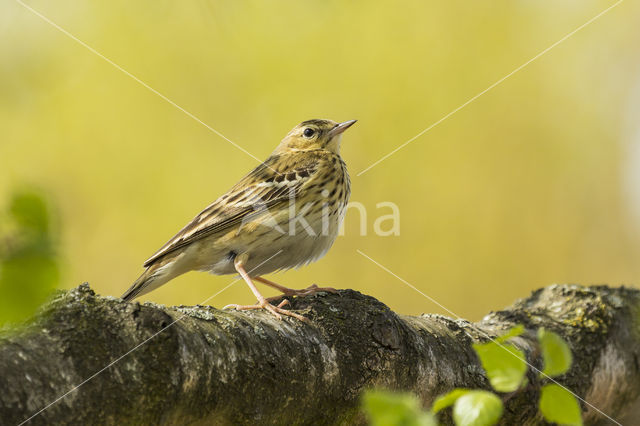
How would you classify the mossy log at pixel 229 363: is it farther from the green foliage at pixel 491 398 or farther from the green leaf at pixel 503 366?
the green leaf at pixel 503 366

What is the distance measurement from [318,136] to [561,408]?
5352 mm

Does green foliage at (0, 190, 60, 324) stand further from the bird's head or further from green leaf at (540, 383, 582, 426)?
the bird's head

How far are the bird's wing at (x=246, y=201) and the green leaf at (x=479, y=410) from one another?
154 inches

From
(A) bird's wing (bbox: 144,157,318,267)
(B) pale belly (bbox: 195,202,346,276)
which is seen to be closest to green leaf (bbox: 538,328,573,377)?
(B) pale belly (bbox: 195,202,346,276)

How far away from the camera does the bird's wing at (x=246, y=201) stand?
4.94 metres

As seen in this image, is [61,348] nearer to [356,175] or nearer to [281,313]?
[281,313]

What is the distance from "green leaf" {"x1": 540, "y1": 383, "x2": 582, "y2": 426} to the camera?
4.15ft

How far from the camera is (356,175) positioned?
928 cm

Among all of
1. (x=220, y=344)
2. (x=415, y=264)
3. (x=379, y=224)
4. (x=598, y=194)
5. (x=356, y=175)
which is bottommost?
(x=220, y=344)

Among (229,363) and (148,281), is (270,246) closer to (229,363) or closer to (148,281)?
(148,281)

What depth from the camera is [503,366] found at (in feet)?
3.80

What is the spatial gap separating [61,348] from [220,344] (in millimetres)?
579

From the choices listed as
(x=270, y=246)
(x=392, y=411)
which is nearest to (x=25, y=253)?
(x=392, y=411)

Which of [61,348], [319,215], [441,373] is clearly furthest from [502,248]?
[61,348]
